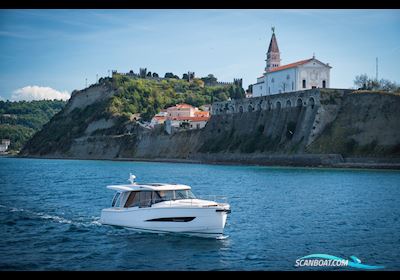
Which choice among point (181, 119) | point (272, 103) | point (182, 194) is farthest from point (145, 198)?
point (181, 119)

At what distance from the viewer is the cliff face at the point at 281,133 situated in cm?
7000

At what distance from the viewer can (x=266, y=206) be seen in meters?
29.6

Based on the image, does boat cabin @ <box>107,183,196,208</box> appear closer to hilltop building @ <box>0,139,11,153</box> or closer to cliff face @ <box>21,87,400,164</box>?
cliff face @ <box>21,87,400,164</box>

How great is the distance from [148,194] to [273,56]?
88258mm

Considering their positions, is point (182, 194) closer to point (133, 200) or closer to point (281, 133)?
point (133, 200)

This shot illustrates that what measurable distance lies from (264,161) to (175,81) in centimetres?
10237

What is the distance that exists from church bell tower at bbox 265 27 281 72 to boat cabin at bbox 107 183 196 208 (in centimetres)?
8595

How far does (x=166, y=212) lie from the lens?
1900cm

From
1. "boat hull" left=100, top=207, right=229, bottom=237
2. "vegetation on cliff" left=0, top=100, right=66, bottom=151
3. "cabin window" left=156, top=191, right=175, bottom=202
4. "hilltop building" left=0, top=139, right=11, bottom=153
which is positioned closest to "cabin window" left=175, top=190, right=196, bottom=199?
"cabin window" left=156, top=191, right=175, bottom=202

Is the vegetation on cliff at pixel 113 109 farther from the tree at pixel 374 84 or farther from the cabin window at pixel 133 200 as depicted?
the cabin window at pixel 133 200

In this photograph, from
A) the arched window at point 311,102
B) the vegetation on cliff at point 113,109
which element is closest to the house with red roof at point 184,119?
the vegetation on cliff at point 113,109

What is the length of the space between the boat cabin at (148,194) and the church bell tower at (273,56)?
85950 mm

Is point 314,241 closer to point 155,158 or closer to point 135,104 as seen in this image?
point 155,158

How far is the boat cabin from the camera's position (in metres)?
20.0
